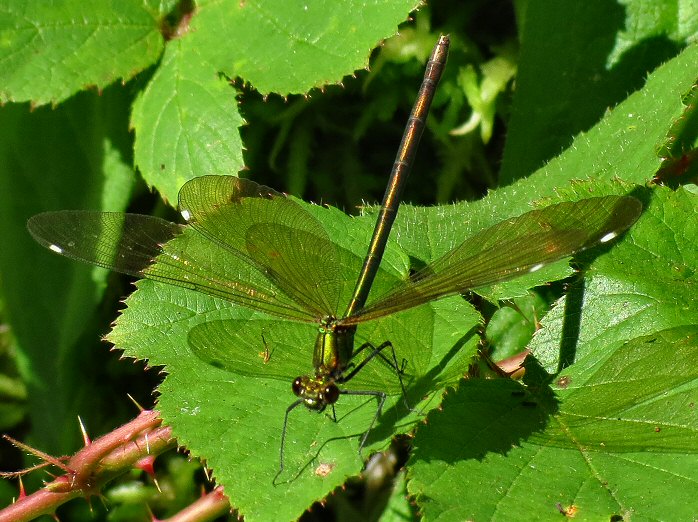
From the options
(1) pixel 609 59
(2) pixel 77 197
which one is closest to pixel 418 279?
(1) pixel 609 59

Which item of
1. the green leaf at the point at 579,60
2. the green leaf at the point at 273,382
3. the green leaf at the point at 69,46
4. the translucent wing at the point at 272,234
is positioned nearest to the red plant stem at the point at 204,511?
the green leaf at the point at 273,382

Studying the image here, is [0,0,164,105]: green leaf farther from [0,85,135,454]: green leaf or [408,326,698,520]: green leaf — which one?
[408,326,698,520]: green leaf

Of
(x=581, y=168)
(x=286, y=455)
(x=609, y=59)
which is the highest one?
(x=609, y=59)

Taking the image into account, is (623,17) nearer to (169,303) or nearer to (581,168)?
(581,168)

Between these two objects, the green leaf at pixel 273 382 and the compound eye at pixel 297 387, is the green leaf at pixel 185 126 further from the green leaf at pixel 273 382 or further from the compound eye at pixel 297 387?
the compound eye at pixel 297 387

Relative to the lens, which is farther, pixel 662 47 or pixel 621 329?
pixel 662 47

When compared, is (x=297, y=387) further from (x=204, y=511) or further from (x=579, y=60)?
(x=579, y=60)

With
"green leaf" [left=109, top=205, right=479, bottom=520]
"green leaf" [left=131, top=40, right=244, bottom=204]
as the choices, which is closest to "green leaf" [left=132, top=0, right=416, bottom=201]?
"green leaf" [left=131, top=40, right=244, bottom=204]
